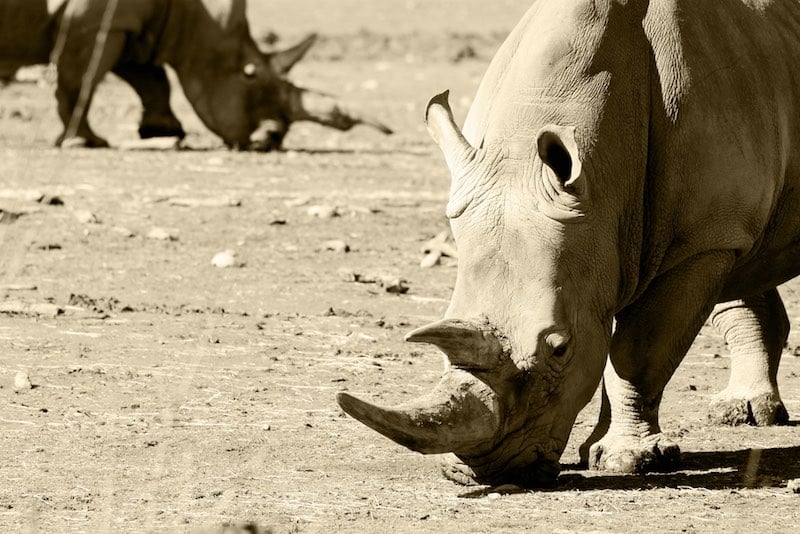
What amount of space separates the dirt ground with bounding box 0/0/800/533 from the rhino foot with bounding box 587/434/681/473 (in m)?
0.07

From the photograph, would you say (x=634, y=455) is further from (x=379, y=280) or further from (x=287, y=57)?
(x=287, y=57)

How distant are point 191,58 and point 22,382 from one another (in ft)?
30.0

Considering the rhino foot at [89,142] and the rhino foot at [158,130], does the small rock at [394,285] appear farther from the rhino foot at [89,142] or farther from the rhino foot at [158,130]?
the rhino foot at [158,130]

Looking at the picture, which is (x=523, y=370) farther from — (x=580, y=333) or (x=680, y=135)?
(x=680, y=135)

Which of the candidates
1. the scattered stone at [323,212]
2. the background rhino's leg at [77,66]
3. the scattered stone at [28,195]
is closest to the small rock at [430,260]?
the scattered stone at [323,212]

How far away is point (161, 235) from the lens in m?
10.8

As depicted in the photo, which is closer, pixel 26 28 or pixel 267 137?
pixel 267 137

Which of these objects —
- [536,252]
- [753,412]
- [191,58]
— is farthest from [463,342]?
[191,58]

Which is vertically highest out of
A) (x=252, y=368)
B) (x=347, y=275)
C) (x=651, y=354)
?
(x=651, y=354)

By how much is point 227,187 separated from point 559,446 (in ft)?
25.2

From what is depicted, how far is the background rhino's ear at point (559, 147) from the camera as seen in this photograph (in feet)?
17.4

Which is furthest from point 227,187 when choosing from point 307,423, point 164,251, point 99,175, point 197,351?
point 307,423

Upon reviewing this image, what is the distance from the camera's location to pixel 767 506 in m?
5.41

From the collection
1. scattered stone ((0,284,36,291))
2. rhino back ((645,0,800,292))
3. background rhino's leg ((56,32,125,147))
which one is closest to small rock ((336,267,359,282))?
scattered stone ((0,284,36,291))
